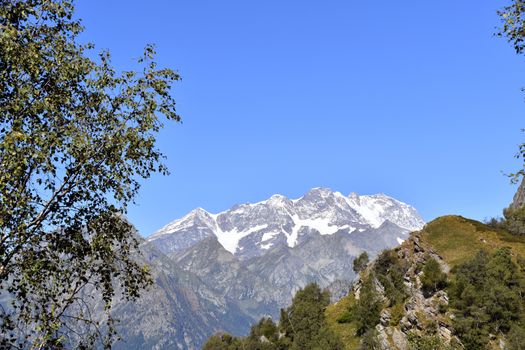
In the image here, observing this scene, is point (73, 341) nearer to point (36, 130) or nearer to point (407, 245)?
point (36, 130)

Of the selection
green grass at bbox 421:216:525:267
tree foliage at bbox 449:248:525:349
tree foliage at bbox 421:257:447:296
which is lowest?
tree foliage at bbox 449:248:525:349

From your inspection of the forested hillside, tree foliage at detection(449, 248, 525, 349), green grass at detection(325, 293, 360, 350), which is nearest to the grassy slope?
green grass at detection(325, 293, 360, 350)

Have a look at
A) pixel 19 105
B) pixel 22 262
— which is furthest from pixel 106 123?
pixel 22 262

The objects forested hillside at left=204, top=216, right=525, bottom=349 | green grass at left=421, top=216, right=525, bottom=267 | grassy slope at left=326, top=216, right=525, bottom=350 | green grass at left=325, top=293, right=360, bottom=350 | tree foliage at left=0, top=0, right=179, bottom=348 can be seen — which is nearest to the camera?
tree foliage at left=0, top=0, right=179, bottom=348

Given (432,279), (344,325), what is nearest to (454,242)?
(432,279)

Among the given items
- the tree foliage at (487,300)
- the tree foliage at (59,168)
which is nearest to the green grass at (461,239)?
the tree foliage at (487,300)

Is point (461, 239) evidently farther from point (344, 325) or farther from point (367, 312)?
point (367, 312)

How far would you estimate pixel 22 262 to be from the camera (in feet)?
55.8

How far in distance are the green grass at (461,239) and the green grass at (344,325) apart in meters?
24.1

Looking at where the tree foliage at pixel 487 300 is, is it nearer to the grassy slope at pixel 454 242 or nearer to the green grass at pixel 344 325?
the grassy slope at pixel 454 242

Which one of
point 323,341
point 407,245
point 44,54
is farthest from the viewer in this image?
point 407,245

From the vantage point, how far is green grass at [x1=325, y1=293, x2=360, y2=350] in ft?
287

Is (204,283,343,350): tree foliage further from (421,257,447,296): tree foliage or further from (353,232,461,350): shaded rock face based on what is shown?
(421,257,447,296): tree foliage

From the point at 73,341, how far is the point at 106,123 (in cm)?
907
